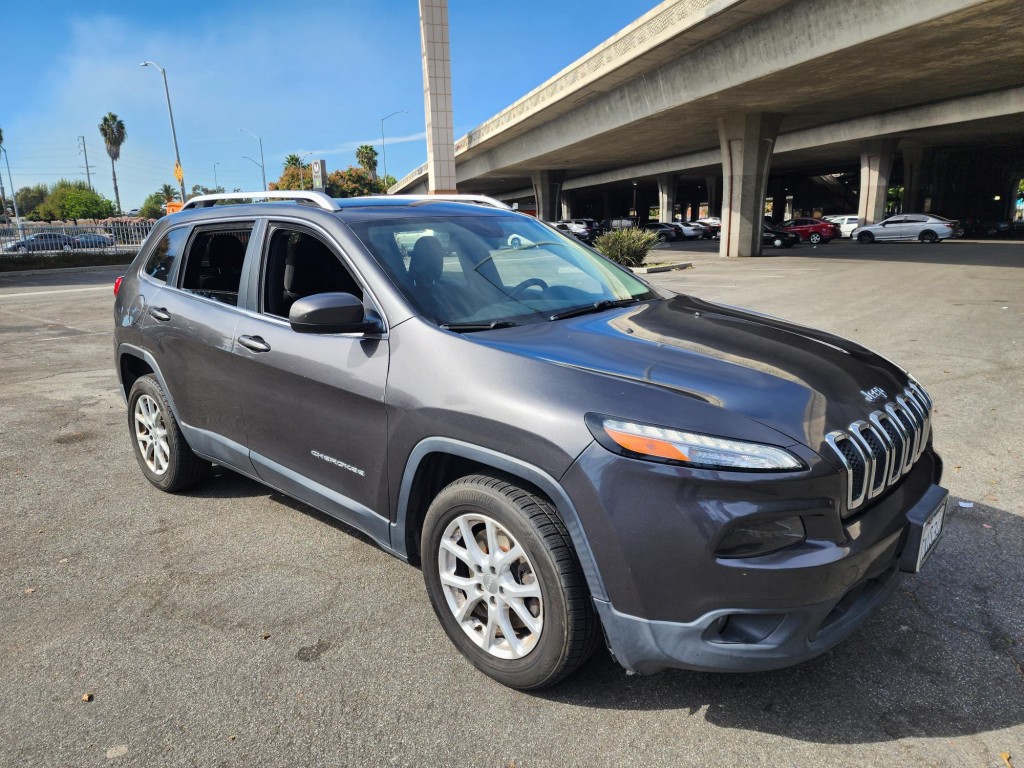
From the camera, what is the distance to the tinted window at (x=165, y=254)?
4.43m

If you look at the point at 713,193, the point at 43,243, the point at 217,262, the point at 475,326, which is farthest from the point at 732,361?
the point at 713,193

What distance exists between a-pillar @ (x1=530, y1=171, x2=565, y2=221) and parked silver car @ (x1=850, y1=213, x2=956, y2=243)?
79.6ft

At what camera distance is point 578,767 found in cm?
227

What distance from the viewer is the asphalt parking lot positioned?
7.75 feet

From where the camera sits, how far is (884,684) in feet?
8.59

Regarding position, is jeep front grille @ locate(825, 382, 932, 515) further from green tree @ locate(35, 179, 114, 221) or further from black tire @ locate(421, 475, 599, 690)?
green tree @ locate(35, 179, 114, 221)

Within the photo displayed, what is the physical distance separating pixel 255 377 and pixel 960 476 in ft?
14.2

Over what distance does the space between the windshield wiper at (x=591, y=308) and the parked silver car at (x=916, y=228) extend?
121 ft

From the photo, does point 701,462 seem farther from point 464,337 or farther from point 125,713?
point 125,713

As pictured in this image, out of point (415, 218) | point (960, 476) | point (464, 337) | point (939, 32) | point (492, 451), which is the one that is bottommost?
point (960, 476)

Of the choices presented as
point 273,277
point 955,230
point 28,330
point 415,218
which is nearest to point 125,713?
point 273,277

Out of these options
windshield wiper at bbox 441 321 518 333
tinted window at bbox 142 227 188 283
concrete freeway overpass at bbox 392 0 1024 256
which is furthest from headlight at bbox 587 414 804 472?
concrete freeway overpass at bbox 392 0 1024 256

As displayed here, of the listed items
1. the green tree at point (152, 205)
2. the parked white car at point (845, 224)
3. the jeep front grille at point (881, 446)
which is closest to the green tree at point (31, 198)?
the green tree at point (152, 205)

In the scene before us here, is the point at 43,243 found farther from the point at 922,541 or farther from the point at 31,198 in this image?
the point at 31,198
